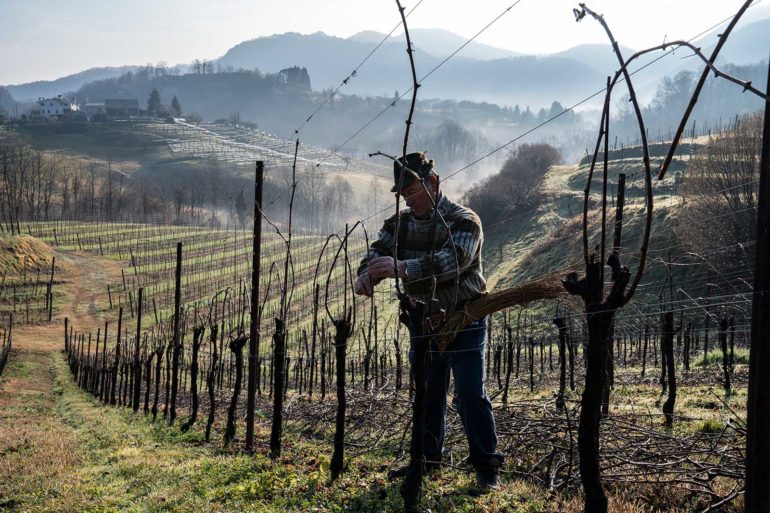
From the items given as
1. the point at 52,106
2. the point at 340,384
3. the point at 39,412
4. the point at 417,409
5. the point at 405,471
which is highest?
the point at 52,106

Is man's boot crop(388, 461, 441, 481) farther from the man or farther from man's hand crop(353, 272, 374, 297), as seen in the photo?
man's hand crop(353, 272, 374, 297)

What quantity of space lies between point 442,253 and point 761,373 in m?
2.47

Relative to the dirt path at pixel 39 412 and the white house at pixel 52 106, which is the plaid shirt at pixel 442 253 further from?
the white house at pixel 52 106

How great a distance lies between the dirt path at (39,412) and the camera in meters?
7.86

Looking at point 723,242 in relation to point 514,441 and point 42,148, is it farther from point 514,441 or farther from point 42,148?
point 42,148

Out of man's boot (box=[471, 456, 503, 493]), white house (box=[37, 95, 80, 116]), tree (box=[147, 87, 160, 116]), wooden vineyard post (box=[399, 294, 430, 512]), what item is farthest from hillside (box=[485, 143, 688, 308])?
white house (box=[37, 95, 80, 116])

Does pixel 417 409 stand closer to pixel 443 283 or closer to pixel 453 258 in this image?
pixel 443 283

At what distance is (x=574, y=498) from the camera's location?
4625mm

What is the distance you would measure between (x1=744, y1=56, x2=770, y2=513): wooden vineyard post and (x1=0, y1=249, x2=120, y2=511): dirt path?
715cm

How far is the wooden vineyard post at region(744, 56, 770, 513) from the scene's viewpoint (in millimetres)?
2486

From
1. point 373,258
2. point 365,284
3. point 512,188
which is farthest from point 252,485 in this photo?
point 512,188

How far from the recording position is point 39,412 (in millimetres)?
21188

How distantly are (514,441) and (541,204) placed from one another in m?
60.7

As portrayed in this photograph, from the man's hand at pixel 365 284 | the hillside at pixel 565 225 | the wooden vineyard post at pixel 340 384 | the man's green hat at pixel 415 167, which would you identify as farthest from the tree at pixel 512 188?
the man's hand at pixel 365 284
